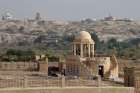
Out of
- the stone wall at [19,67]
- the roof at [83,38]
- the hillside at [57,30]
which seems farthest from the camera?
the hillside at [57,30]

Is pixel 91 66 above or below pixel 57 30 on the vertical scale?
above

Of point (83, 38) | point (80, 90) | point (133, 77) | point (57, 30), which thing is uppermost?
point (83, 38)

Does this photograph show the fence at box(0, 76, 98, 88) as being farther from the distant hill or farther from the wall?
the distant hill

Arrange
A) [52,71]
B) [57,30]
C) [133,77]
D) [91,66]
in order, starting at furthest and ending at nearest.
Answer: [57,30], [52,71], [91,66], [133,77]

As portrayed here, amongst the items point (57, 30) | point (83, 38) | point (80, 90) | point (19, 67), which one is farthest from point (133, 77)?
point (57, 30)

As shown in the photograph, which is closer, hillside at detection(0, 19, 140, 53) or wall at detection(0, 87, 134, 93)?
wall at detection(0, 87, 134, 93)

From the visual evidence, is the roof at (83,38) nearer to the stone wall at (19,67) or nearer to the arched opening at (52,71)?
the arched opening at (52,71)

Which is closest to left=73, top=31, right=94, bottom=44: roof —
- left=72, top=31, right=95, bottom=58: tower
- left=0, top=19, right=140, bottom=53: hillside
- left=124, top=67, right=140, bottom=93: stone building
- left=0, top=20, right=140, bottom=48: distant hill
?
left=72, top=31, right=95, bottom=58: tower

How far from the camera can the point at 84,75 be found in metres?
17.7

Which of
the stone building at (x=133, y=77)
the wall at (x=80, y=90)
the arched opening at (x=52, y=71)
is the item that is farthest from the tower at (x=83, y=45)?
the wall at (x=80, y=90)

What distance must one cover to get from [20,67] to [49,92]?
11174 mm

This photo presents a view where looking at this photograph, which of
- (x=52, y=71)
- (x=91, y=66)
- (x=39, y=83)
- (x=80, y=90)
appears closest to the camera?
(x=80, y=90)

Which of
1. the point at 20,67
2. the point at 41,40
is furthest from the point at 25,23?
the point at 20,67

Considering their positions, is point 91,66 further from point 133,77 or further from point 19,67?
point 133,77
